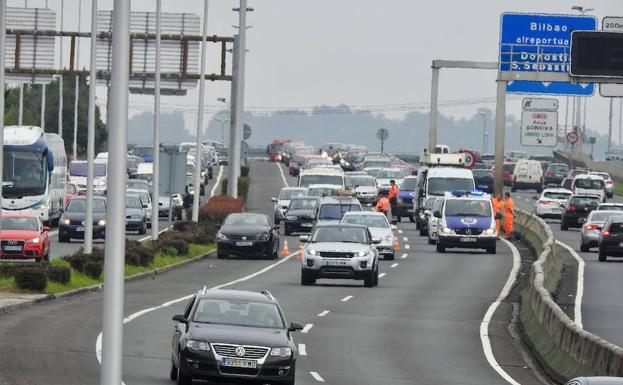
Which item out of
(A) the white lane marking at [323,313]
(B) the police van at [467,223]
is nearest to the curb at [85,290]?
(A) the white lane marking at [323,313]

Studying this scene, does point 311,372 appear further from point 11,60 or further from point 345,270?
point 11,60

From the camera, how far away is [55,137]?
73750mm

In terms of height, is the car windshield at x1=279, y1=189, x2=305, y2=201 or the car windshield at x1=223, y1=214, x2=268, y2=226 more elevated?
the car windshield at x1=223, y1=214, x2=268, y2=226

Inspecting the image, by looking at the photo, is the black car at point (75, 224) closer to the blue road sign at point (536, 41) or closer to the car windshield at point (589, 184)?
the blue road sign at point (536, 41)

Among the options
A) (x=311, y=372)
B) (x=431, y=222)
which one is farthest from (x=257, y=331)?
(x=431, y=222)

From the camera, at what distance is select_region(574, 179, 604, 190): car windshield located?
93.9m

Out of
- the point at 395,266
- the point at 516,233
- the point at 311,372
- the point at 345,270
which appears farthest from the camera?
the point at 516,233

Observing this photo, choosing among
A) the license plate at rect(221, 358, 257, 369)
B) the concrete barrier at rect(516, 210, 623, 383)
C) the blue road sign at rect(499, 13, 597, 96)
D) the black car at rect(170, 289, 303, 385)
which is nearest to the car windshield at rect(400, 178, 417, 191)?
the blue road sign at rect(499, 13, 597, 96)

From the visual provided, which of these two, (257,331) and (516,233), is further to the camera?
(516,233)

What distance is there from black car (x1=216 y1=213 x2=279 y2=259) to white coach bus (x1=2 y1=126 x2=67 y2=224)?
42.9 feet

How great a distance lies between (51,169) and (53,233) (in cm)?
313

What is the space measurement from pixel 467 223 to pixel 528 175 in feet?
199

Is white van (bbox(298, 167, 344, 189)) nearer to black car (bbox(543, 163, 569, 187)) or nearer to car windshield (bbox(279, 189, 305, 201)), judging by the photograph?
car windshield (bbox(279, 189, 305, 201))

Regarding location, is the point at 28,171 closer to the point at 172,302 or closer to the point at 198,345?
the point at 172,302
